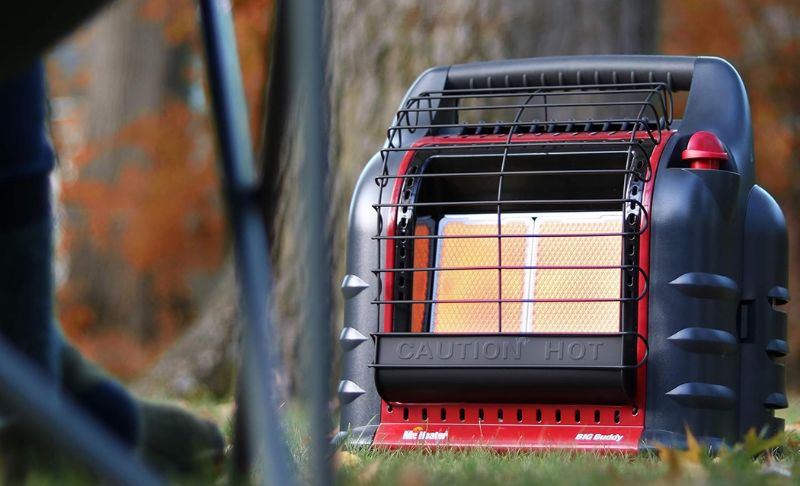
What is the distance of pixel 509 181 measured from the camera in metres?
2.20

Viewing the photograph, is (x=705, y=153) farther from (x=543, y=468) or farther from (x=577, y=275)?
(x=543, y=468)

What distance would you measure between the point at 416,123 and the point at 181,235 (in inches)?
262

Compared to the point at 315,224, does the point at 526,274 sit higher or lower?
lower

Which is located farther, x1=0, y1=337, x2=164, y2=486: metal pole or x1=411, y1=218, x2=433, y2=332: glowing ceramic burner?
x1=411, y1=218, x2=433, y2=332: glowing ceramic burner

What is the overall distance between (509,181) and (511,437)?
513mm

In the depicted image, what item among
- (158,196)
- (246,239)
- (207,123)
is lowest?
(246,239)

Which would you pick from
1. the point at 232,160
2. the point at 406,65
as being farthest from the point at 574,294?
the point at 406,65

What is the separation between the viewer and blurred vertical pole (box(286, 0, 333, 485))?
870 mm

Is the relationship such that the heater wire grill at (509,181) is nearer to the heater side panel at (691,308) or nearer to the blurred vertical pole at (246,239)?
the heater side panel at (691,308)

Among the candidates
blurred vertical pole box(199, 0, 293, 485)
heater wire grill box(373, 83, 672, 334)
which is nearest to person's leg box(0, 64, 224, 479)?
heater wire grill box(373, 83, 672, 334)

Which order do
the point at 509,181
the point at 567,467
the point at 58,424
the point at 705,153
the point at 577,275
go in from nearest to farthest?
1. the point at 58,424
2. the point at 567,467
3. the point at 705,153
4. the point at 577,275
5. the point at 509,181

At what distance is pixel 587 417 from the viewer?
6.45 feet

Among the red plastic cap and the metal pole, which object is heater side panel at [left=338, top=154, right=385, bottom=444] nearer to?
the red plastic cap

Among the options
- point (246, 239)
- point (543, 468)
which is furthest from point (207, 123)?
point (246, 239)
